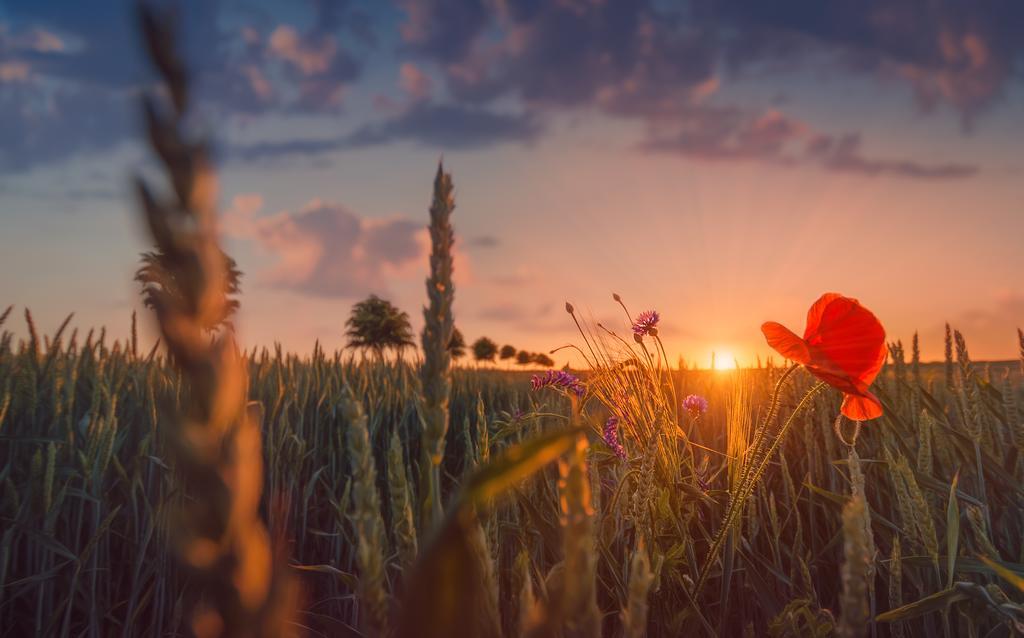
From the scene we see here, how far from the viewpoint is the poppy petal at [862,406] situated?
197cm

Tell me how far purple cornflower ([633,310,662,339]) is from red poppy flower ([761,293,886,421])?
0.57 m

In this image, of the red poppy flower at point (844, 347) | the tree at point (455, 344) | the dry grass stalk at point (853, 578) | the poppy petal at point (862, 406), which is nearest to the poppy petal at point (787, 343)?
the red poppy flower at point (844, 347)

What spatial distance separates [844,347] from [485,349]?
71113mm

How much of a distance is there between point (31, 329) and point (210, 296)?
14.0 feet

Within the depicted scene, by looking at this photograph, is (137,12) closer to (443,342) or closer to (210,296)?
(210,296)

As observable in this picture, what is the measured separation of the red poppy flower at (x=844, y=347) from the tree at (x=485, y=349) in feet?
229

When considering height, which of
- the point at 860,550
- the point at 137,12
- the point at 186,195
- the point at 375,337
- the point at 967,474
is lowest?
the point at 967,474

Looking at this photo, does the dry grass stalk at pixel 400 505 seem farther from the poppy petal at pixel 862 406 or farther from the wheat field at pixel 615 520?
the poppy petal at pixel 862 406

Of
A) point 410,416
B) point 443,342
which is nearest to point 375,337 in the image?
point 410,416

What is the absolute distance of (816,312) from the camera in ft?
6.96

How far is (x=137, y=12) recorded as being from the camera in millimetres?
386

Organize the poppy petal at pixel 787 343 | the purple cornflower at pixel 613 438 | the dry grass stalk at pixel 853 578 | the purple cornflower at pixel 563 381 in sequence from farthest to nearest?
the purple cornflower at pixel 563 381
the purple cornflower at pixel 613 438
the poppy petal at pixel 787 343
the dry grass stalk at pixel 853 578

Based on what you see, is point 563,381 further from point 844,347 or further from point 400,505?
point 400,505

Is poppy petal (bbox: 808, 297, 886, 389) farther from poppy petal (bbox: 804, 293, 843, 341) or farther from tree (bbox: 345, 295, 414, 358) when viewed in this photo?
tree (bbox: 345, 295, 414, 358)
